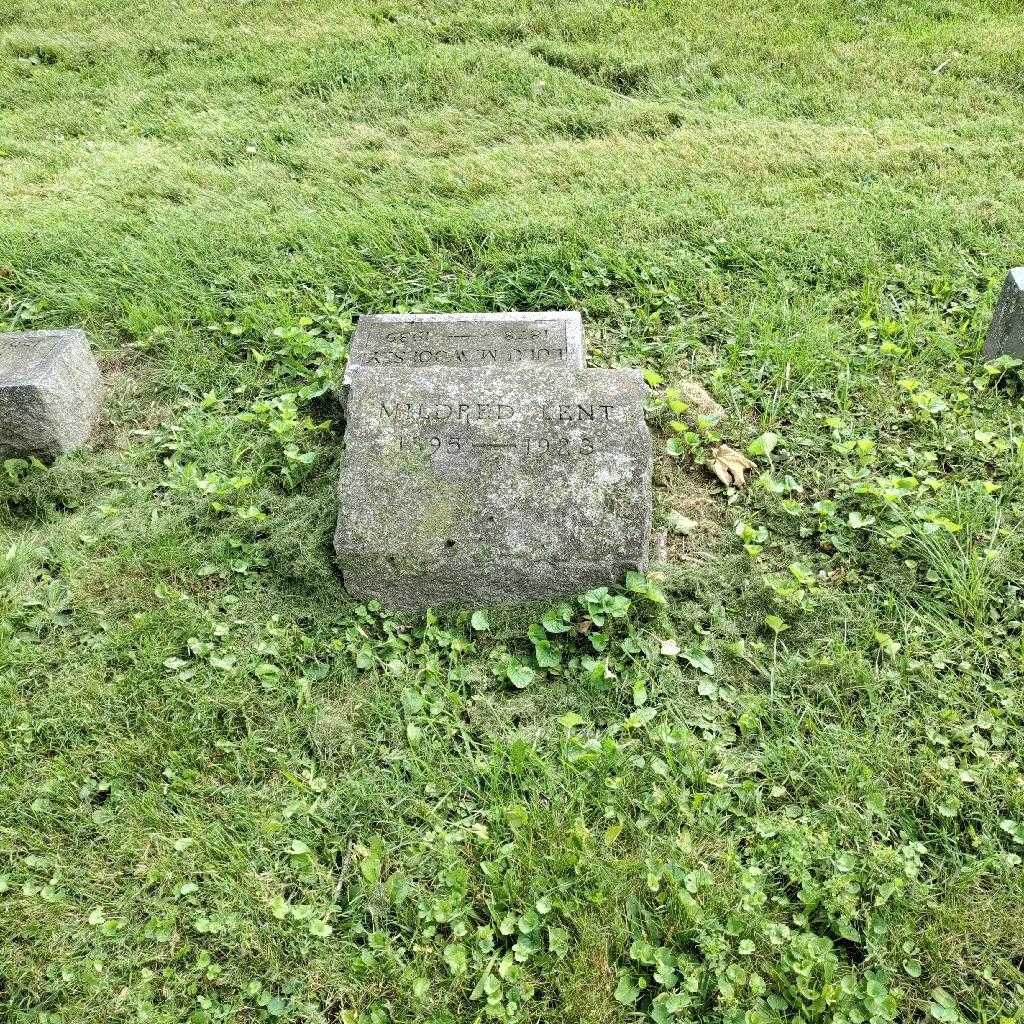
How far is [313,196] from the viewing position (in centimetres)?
538

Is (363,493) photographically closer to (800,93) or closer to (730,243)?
(730,243)

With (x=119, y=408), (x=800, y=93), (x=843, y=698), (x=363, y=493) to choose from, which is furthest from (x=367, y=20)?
(x=843, y=698)

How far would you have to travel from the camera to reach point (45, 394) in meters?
3.70

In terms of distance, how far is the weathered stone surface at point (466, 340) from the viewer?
12.5ft

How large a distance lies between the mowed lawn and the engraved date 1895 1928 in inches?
20.0

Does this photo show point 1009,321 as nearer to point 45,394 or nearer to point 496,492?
point 496,492

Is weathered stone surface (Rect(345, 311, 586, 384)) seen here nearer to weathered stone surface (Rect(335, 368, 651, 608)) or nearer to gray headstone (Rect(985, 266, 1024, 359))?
weathered stone surface (Rect(335, 368, 651, 608))

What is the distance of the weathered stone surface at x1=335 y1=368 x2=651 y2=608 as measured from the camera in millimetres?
2984

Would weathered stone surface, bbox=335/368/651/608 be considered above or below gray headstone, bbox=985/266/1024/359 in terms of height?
below

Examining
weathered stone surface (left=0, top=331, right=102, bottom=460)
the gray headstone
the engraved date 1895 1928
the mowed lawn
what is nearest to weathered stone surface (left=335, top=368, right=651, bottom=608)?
the engraved date 1895 1928

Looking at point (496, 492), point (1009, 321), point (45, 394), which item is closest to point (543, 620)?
point (496, 492)

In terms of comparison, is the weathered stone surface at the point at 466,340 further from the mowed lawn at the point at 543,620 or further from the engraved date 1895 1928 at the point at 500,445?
the engraved date 1895 1928 at the point at 500,445

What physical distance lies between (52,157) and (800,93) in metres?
5.09

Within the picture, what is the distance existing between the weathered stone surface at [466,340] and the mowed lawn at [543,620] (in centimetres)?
32
